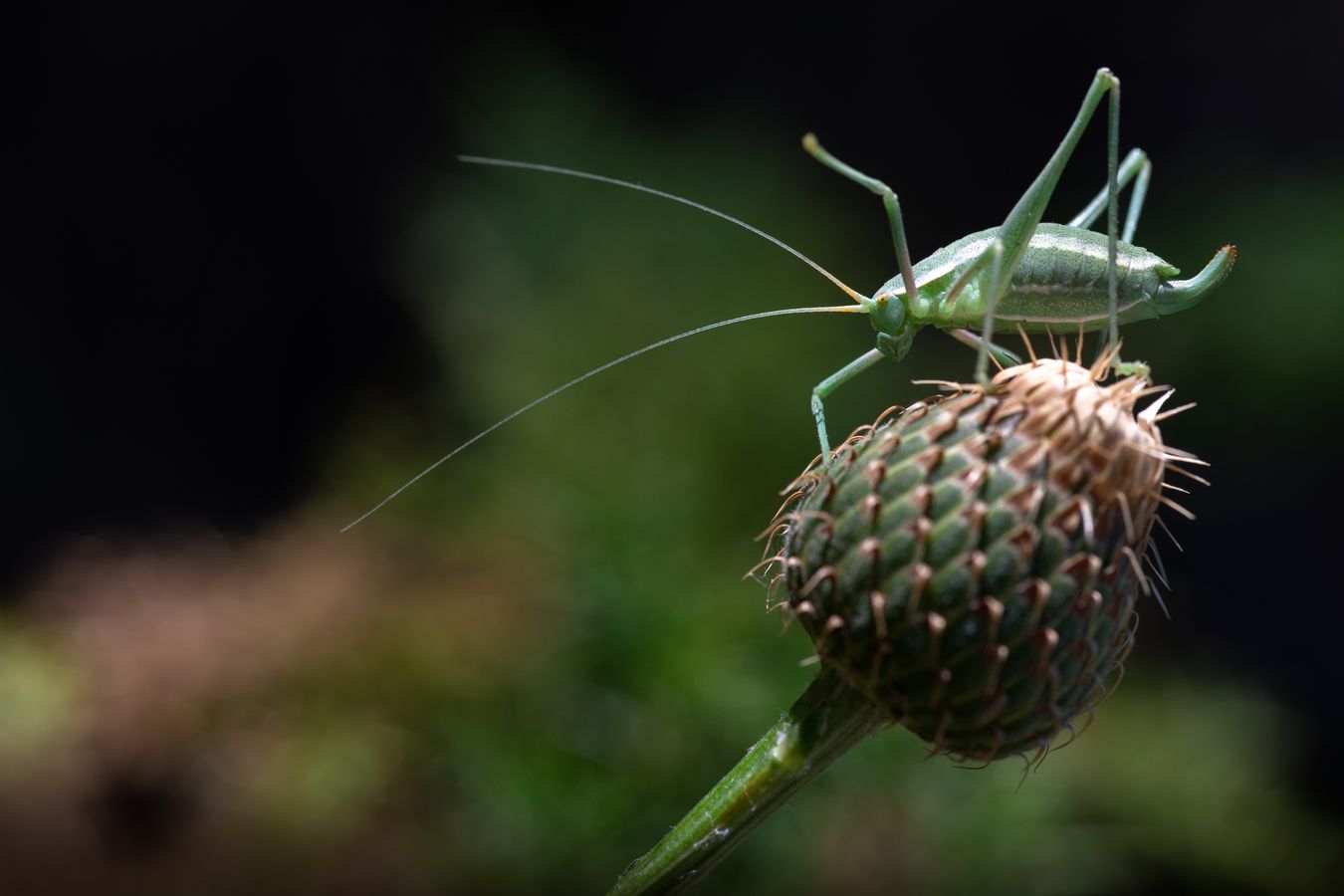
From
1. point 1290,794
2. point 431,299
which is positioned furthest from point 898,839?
point 431,299

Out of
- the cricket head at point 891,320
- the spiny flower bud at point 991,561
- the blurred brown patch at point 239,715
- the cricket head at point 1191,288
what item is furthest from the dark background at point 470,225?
the spiny flower bud at point 991,561

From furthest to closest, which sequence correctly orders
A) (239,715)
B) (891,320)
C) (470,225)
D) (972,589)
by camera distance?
(470,225), (239,715), (891,320), (972,589)

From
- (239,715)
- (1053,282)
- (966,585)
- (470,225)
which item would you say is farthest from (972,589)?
(470,225)

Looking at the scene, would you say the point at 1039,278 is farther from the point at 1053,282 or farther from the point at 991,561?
the point at 991,561

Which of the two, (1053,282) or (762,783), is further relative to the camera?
(1053,282)

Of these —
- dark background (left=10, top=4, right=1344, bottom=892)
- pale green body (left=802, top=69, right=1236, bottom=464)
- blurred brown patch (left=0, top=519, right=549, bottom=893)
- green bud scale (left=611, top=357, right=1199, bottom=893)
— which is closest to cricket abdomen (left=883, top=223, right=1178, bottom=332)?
pale green body (left=802, top=69, right=1236, bottom=464)

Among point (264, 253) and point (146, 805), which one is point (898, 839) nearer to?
point (146, 805)
